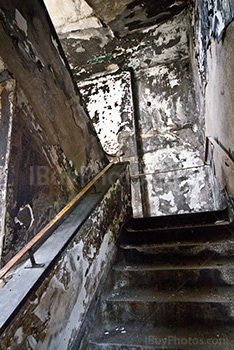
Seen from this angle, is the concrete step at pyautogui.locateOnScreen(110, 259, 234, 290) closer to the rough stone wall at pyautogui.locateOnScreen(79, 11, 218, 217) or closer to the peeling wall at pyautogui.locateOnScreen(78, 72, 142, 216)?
the rough stone wall at pyautogui.locateOnScreen(79, 11, 218, 217)

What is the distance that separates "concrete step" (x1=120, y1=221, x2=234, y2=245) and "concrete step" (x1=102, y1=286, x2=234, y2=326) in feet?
1.66

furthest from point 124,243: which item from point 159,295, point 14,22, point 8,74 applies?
point 14,22

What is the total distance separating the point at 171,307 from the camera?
162 centimetres

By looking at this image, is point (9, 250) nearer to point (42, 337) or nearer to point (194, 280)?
point (42, 337)

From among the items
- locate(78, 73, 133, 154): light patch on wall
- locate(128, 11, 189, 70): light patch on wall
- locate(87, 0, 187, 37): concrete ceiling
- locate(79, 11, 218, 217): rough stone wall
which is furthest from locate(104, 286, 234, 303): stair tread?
locate(128, 11, 189, 70): light patch on wall

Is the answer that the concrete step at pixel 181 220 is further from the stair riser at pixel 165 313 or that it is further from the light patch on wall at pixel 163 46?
the light patch on wall at pixel 163 46

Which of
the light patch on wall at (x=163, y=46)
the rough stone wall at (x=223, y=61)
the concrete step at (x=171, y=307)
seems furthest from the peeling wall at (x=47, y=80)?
the light patch on wall at (x=163, y=46)


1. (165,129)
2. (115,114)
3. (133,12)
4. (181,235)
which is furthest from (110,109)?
(181,235)

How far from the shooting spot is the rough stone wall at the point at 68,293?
103 cm

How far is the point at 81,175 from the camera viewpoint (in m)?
2.07

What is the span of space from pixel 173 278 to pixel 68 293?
0.87m

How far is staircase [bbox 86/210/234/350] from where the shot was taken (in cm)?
147

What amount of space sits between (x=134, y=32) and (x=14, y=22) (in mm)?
2903

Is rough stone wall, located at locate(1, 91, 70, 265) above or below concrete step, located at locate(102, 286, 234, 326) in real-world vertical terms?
above
